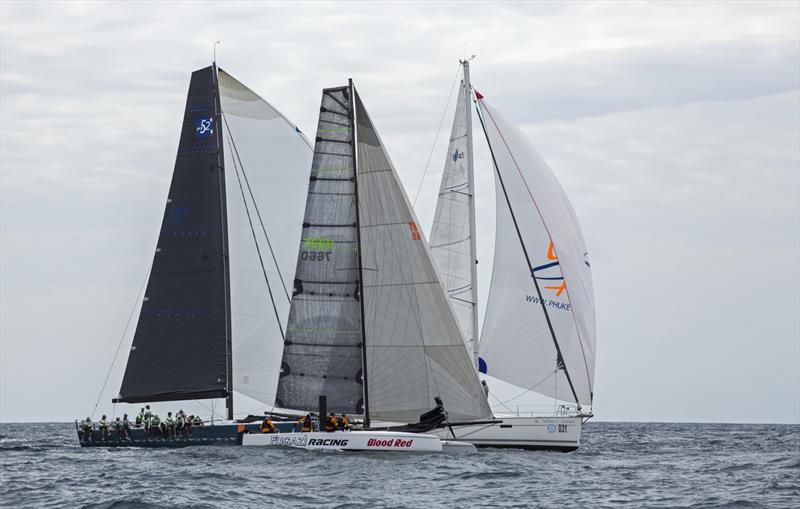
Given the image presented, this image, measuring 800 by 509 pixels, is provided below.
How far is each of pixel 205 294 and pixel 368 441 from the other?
13.8 m

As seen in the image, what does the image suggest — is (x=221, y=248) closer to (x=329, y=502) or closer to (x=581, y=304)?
(x=581, y=304)

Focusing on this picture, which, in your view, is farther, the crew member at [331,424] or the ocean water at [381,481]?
the crew member at [331,424]

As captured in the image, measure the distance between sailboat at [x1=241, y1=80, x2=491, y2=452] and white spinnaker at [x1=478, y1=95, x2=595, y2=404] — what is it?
195 inches

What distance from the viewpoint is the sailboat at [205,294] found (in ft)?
162

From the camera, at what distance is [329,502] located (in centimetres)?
3067

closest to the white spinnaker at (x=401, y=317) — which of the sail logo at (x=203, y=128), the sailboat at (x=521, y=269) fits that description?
the sailboat at (x=521, y=269)

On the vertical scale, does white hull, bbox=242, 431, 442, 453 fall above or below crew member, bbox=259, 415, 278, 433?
below

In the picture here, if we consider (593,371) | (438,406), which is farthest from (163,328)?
(593,371)

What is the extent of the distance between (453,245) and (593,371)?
7242mm

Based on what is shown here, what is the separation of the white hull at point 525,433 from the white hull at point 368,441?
160 inches

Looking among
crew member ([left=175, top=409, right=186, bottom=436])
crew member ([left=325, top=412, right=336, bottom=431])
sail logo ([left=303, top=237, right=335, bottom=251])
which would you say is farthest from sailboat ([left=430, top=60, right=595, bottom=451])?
crew member ([left=175, top=409, right=186, bottom=436])

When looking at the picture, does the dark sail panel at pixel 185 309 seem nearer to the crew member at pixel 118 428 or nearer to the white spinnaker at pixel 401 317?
the crew member at pixel 118 428

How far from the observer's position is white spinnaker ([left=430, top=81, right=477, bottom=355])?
4853 cm

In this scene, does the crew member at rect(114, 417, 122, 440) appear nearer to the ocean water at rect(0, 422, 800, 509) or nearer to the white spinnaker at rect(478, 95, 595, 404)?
the ocean water at rect(0, 422, 800, 509)
